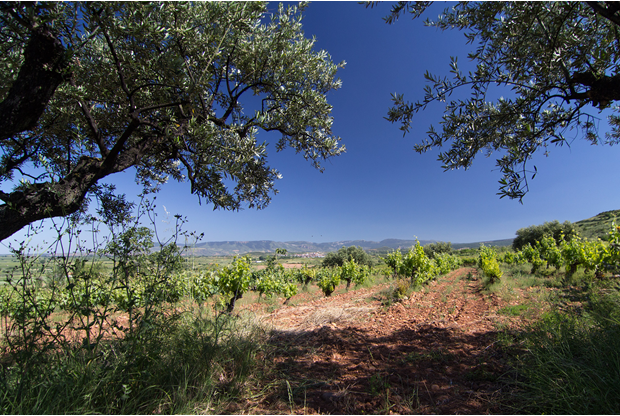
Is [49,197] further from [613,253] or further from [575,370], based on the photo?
[613,253]

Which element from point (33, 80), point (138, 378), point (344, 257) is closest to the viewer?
point (138, 378)

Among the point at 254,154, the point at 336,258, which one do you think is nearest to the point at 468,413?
the point at 254,154

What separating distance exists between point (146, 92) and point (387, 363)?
622 cm

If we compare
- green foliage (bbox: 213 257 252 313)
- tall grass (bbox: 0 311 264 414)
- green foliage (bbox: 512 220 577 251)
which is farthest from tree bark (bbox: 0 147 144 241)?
green foliage (bbox: 512 220 577 251)

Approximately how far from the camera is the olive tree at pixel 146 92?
2.69 m

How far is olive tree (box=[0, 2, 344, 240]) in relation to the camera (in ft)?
8.83

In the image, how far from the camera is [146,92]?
4.23 metres

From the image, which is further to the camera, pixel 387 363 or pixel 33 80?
pixel 387 363

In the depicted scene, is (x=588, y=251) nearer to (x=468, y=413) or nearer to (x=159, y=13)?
(x=468, y=413)

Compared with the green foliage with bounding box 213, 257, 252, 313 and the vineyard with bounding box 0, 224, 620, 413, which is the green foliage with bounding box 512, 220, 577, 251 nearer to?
the green foliage with bounding box 213, 257, 252, 313

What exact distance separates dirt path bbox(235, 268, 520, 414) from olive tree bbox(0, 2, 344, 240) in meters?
2.98

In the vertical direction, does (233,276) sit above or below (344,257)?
above

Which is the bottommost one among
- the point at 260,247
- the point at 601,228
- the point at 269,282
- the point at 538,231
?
the point at 260,247

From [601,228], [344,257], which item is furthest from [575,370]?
[601,228]
